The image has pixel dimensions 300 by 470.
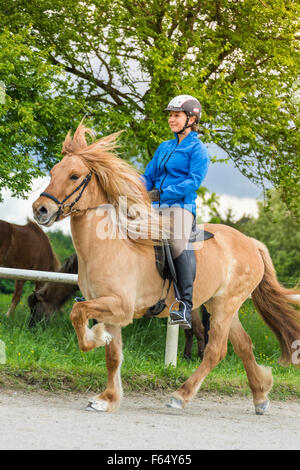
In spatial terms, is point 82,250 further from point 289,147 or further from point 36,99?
point 289,147

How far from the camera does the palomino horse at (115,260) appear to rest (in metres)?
4.64

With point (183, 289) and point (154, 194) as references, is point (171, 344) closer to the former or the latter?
point (183, 289)

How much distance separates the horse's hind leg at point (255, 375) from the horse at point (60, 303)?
11.3ft

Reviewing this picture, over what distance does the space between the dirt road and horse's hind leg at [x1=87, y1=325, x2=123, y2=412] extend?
126 millimetres

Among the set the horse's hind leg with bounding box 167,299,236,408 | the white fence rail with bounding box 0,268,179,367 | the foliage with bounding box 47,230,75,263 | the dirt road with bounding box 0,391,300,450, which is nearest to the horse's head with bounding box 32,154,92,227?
the dirt road with bounding box 0,391,300,450

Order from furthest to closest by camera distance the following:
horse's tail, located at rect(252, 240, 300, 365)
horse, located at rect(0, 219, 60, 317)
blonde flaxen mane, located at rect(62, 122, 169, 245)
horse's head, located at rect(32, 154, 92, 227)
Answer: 1. horse, located at rect(0, 219, 60, 317)
2. horse's tail, located at rect(252, 240, 300, 365)
3. blonde flaxen mane, located at rect(62, 122, 169, 245)
4. horse's head, located at rect(32, 154, 92, 227)

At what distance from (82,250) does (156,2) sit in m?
8.17

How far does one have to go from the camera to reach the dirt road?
3.64 meters

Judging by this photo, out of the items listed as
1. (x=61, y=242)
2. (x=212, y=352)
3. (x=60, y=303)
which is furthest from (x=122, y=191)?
(x=61, y=242)

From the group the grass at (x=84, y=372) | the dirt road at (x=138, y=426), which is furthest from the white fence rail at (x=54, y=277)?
the dirt road at (x=138, y=426)

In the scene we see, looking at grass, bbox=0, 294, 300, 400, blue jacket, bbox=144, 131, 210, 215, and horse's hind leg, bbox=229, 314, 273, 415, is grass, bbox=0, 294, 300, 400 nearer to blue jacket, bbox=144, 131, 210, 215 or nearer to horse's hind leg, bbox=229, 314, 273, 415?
horse's hind leg, bbox=229, 314, 273, 415
